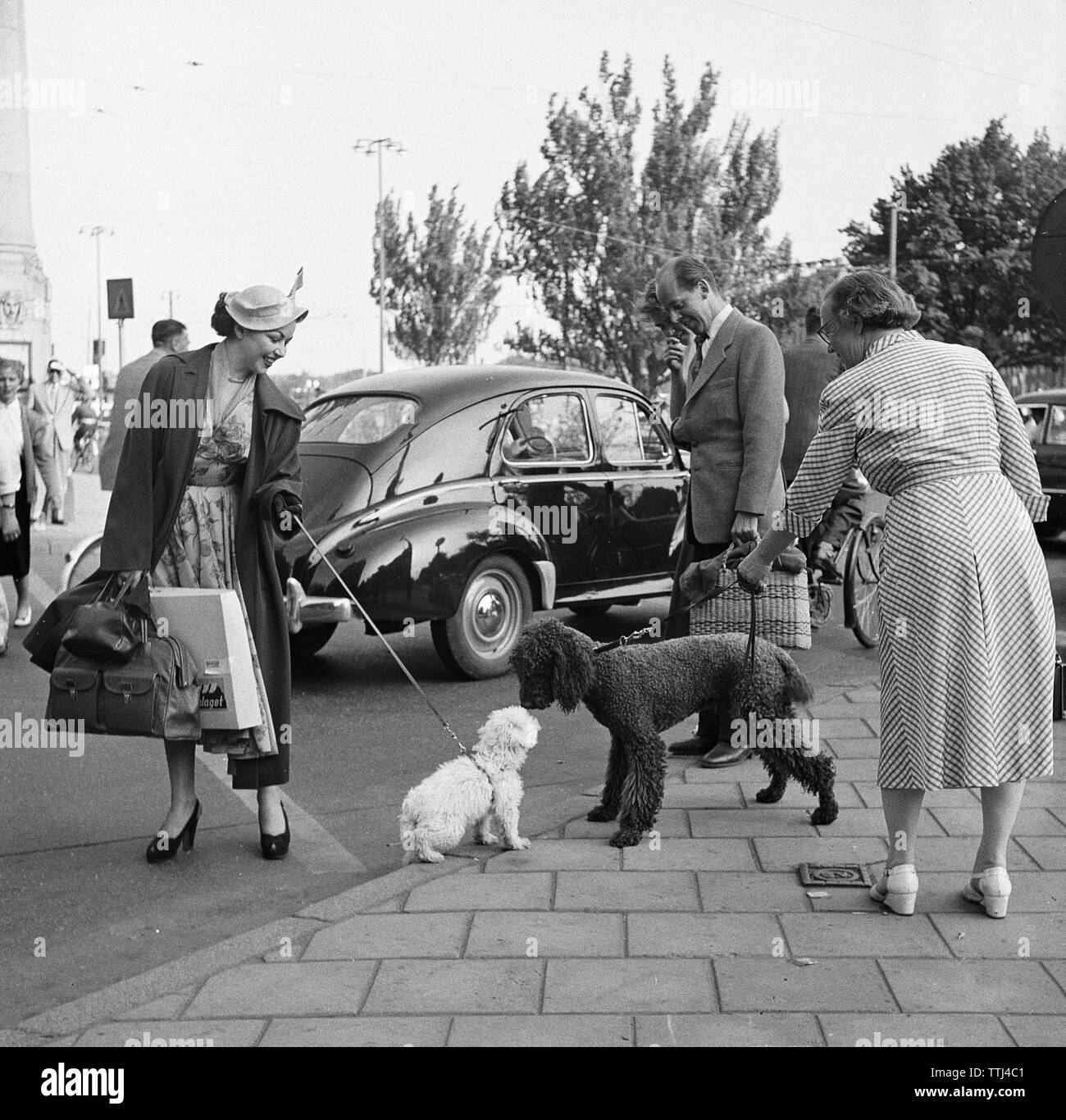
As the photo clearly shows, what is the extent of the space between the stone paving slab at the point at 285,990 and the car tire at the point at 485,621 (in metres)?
4.51

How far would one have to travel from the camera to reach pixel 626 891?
4465 millimetres

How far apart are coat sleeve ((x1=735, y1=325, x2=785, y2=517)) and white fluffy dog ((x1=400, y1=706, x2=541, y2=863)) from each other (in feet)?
4.83

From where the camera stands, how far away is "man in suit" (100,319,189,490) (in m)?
9.33

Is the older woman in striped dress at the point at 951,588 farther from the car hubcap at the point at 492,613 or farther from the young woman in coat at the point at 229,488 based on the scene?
the car hubcap at the point at 492,613

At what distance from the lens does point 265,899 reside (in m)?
4.66

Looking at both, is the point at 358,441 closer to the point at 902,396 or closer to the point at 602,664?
the point at 602,664

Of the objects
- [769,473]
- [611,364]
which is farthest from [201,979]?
[611,364]

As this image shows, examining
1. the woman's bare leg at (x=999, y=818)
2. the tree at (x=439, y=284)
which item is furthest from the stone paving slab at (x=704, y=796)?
the tree at (x=439, y=284)

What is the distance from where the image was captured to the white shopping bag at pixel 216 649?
15.8 ft

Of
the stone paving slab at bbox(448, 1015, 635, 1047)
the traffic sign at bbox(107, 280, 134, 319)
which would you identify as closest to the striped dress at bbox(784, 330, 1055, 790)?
the stone paving slab at bbox(448, 1015, 635, 1047)

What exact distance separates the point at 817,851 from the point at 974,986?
50.9 inches

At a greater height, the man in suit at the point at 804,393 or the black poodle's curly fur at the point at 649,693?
the man in suit at the point at 804,393

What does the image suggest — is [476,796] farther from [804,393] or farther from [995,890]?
[804,393]
